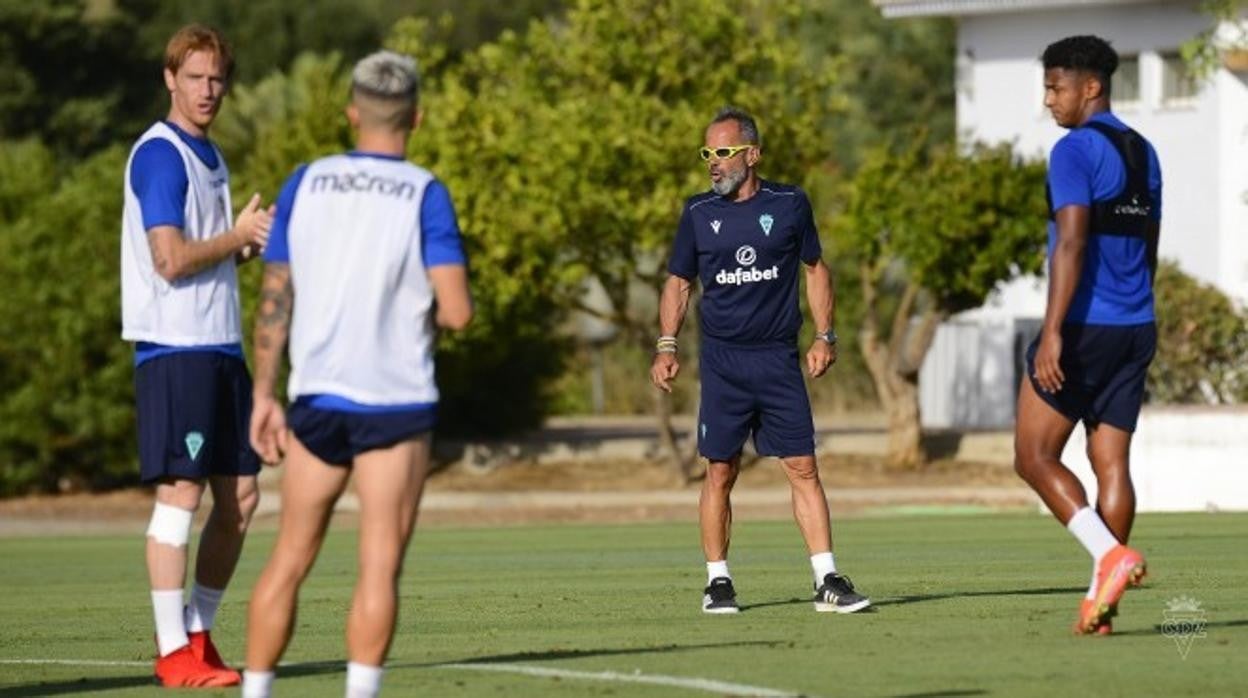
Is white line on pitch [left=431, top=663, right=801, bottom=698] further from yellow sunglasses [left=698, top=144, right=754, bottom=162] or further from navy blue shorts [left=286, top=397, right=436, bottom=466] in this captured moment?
yellow sunglasses [left=698, top=144, right=754, bottom=162]

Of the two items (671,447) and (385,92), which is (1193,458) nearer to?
(671,447)

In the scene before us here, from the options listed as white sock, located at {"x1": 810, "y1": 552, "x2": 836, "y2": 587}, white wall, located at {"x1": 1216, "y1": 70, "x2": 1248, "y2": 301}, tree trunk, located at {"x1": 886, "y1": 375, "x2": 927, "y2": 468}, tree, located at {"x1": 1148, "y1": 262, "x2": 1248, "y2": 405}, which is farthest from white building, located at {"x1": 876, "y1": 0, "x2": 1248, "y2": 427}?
white sock, located at {"x1": 810, "y1": 552, "x2": 836, "y2": 587}

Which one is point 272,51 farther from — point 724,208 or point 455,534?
point 724,208

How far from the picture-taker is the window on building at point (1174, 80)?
1585 inches

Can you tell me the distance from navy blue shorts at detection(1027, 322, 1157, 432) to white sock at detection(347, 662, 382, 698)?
3822 millimetres

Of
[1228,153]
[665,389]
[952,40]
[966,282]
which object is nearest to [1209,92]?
[1228,153]

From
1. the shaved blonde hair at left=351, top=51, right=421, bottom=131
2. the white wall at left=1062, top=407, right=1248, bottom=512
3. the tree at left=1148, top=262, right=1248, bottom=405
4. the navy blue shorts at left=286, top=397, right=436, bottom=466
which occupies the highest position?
the shaved blonde hair at left=351, top=51, right=421, bottom=131

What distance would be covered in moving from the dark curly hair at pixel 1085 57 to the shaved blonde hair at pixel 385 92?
12.2ft

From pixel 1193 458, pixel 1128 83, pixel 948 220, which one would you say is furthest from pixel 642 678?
pixel 1128 83

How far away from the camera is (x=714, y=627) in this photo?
11.5m

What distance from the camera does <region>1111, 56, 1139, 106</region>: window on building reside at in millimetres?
41000

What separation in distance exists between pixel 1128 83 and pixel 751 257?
97.3 ft

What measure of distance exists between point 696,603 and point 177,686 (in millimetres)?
3870

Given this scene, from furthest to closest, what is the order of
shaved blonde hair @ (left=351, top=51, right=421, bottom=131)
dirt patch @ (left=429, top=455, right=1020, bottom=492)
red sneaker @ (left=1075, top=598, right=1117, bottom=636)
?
dirt patch @ (left=429, top=455, right=1020, bottom=492) → red sneaker @ (left=1075, top=598, right=1117, bottom=636) → shaved blonde hair @ (left=351, top=51, right=421, bottom=131)
